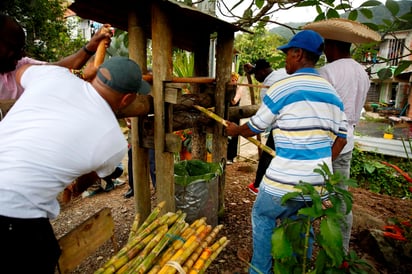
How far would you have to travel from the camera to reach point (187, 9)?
226cm

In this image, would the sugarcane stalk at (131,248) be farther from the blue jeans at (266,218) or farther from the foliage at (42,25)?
the foliage at (42,25)

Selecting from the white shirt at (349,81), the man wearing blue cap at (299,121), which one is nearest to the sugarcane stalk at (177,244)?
the man wearing blue cap at (299,121)

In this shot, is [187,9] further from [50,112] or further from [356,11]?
[356,11]

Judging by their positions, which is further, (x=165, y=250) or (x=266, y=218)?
(x=266, y=218)

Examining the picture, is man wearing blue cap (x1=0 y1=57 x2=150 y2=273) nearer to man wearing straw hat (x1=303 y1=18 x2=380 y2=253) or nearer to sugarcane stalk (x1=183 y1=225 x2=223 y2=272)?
sugarcane stalk (x1=183 y1=225 x2=223 y2=272)

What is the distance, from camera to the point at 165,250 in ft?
5.83

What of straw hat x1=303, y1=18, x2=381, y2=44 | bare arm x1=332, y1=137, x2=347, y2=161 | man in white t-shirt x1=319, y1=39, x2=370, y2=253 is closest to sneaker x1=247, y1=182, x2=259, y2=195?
man in white t-shirt x1=319, y1=39, x2=370, y2=253

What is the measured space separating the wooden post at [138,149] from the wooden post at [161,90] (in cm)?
25

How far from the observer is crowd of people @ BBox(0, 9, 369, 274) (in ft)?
4.10

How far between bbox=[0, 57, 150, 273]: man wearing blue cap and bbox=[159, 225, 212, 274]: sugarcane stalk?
0.59 metres

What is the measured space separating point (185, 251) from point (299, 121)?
3.59 feet

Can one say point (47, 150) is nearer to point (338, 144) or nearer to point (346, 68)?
point (338, 144)

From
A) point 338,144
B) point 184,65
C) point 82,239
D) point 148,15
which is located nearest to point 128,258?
point 82,239

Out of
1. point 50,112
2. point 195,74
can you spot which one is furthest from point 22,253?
point 195,74
